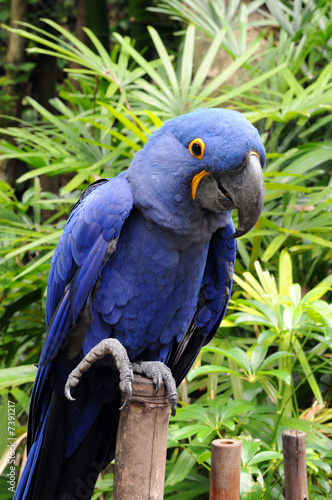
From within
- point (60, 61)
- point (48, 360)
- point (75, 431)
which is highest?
point (60, 61)

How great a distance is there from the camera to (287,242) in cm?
189

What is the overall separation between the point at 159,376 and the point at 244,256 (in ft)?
3.07

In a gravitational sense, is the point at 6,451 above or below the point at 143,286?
below

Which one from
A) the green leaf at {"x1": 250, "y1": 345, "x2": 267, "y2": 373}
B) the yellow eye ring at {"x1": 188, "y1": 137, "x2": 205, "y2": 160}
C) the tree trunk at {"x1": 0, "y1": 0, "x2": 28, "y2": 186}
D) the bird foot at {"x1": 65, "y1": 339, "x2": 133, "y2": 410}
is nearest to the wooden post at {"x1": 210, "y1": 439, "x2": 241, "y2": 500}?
the bird foot at {"x1": 65, "y1": 339, "x2": 133, "y2": 410}

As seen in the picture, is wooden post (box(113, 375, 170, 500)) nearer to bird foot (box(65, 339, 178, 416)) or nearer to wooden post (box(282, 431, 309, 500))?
bird foot (box(65, 339, 178, 416))

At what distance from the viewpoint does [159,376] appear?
991 millimetres

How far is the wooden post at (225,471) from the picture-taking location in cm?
89

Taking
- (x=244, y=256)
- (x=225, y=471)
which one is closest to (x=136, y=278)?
(x=225, y=471)

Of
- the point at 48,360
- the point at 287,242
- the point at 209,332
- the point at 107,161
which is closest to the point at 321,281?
the point at 287,242

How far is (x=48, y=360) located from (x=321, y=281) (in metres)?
1.14

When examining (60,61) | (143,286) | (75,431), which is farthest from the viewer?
(60,61)

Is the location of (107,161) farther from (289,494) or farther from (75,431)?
(289,494)

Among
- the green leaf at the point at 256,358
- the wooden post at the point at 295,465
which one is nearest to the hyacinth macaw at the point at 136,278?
the green leaf at the point at 256,358

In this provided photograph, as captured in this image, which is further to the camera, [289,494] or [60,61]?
[60,61]
